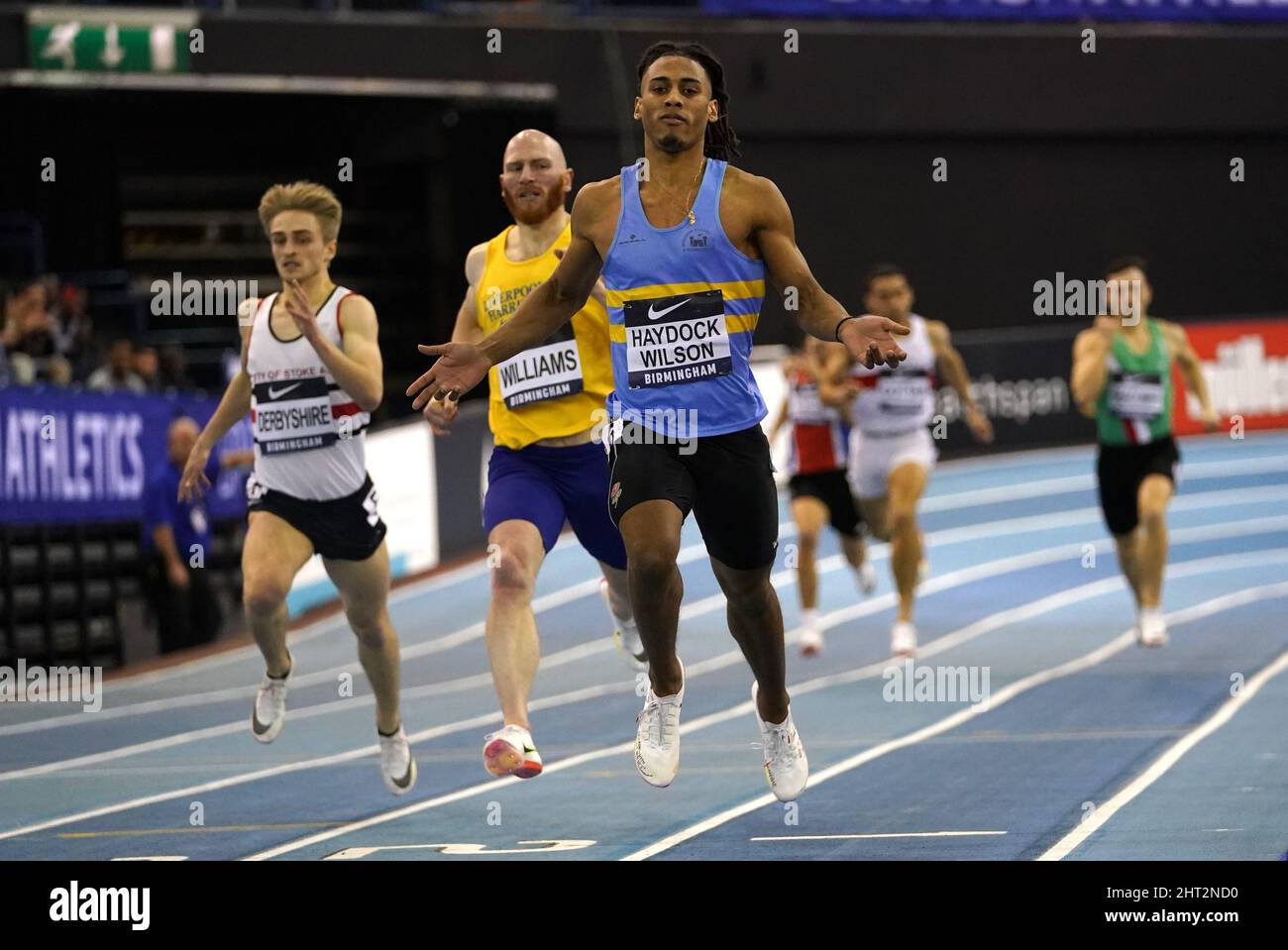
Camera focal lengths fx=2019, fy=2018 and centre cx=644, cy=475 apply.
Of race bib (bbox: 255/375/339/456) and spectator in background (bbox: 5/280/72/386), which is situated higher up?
spectator in background (bbox: 5/280/72/386)

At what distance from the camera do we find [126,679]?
14227mm

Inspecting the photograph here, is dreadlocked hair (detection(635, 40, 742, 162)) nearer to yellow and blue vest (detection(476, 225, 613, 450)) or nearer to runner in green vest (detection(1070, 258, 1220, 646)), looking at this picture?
yellow and blue vest (detection(476, 225, 613, 450))

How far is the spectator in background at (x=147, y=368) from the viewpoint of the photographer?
15967mm

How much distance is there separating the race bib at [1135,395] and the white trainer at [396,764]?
6502 millimetres

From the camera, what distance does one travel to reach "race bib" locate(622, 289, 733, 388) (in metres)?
6.43

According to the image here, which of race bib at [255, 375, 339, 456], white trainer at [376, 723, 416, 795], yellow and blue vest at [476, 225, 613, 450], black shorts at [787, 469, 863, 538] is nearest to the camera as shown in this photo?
yellow and blue vest at [476, 225, 613, 450]

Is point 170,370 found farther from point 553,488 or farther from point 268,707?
point 553,488

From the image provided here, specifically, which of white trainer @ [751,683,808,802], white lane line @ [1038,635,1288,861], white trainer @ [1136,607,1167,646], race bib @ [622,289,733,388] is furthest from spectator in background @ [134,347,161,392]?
race bib @ [622,289,733,388]

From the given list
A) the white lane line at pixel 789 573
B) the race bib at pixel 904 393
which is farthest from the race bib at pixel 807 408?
the white lane line at pixel 789 573

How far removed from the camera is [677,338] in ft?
21.1

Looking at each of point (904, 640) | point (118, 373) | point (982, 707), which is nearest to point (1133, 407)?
point (904, 640)

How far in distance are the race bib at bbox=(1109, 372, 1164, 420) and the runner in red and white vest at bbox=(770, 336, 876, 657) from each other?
1893mm

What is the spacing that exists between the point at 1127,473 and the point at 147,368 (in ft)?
25.3
